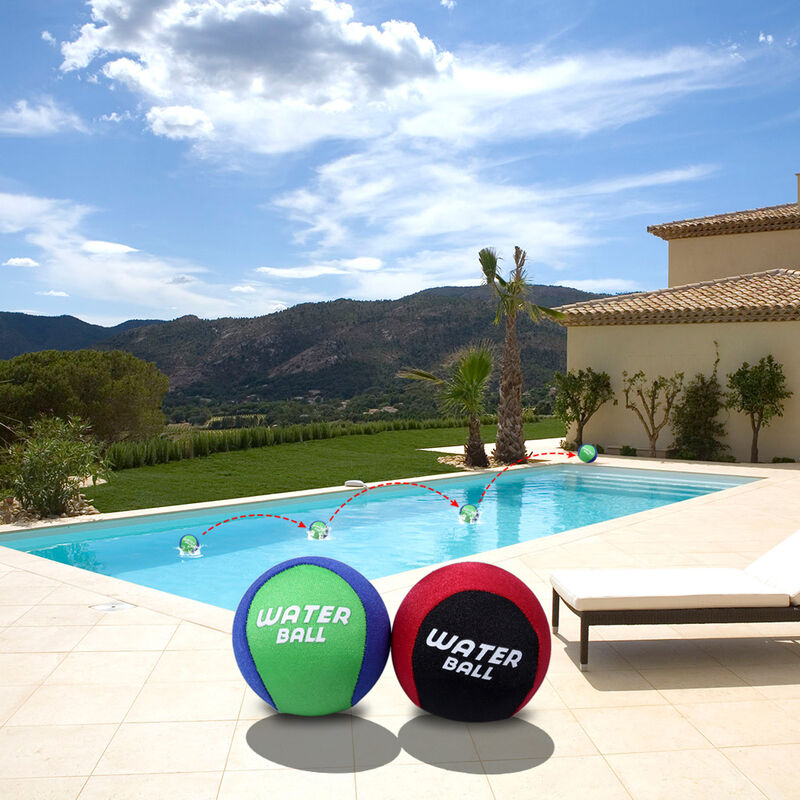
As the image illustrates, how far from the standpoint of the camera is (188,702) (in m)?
4.28

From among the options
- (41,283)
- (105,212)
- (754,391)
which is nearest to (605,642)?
(754,391)

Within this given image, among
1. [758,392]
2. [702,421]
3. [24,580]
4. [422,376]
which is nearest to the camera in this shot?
[24,580]

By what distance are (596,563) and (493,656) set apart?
4000 mm

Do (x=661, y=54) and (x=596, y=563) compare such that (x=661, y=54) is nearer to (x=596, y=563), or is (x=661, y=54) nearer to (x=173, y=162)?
(x=596, y=563)

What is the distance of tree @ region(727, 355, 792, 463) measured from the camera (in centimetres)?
1716

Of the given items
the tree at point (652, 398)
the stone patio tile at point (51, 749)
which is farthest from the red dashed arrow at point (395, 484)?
the stone patio tile at point (51, 749)

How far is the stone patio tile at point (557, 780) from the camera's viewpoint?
330 centimetres

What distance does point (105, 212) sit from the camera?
28391 mm

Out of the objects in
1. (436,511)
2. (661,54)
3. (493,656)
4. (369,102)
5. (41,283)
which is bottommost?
(436,511)

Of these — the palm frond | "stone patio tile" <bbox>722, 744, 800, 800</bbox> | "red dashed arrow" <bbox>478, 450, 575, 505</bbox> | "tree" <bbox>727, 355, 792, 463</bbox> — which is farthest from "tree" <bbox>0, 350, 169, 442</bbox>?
"stone patio tile" <bbox>722, 744, 800, 800</bbox>

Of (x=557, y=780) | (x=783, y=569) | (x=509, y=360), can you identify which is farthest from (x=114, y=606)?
(x=509, y=360)

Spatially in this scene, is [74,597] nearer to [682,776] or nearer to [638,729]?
[638,729]

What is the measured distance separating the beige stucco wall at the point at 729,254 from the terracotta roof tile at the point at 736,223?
17cm

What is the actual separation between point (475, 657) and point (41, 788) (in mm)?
1952
